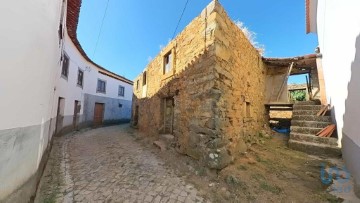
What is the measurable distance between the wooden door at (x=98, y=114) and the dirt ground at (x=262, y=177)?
10.6 m

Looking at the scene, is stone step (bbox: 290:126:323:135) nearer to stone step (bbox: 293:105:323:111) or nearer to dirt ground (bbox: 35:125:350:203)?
dirt ground (bbox: 35:125:350:203)

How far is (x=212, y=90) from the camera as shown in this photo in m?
3.79

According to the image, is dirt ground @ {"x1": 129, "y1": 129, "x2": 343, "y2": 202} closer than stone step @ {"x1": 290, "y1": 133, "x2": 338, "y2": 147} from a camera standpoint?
Yes

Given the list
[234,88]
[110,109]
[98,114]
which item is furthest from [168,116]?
[110,109]

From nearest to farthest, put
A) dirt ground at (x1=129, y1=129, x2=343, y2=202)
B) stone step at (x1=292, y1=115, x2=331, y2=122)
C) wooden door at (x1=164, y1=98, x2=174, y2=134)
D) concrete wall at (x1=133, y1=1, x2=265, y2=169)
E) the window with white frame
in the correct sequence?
1. dirt ground at (x1=129, y1=129, x2=343, y2=202)
2. concrete wall at (x1=133, y1=1, x2=265, y2=169)
3. stone step at (x1=292, y1=115, x2=331, y2=122)
4. wooden door at (x1=164, y1=98, x2=174, y2=134)
5. the window with white frame

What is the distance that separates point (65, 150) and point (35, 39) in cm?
469

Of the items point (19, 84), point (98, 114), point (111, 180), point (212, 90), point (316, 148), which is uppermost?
point (212, 90)

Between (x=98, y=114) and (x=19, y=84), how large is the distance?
12.8 m

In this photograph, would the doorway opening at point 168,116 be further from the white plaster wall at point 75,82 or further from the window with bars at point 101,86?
the window with bars at point 101,86

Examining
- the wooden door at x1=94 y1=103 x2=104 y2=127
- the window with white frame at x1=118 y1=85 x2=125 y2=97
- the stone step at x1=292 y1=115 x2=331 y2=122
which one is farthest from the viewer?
the window with white frame at x1=118 y1=85 x2=125 y2=97

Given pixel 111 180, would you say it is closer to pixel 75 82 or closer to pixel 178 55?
pixel 178 55

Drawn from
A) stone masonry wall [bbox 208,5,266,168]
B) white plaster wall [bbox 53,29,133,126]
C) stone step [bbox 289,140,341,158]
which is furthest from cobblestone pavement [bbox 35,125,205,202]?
stone step [bbox 289,140,341,158]

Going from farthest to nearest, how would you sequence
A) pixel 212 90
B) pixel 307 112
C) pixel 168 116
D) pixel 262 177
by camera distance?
pixel 168 116 → pixel 307 112 → pixel 212 90 → pixel 262 177

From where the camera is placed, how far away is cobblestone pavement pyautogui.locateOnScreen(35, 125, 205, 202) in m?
2.90
